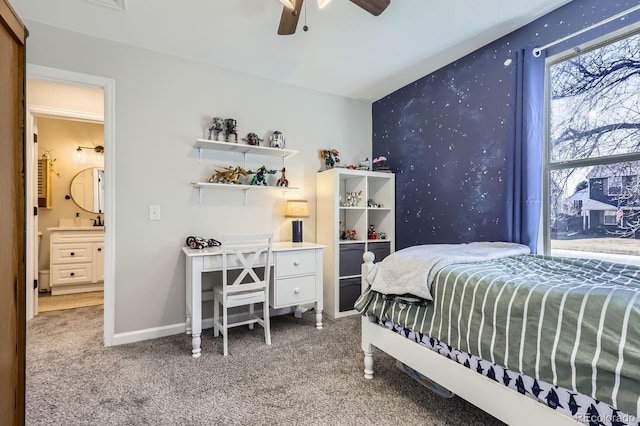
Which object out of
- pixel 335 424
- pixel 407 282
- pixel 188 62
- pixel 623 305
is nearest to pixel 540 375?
pixel 623 305

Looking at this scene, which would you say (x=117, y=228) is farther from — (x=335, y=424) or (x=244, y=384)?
(x=335, y=424)

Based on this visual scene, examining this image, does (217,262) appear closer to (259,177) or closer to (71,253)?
(259,177)

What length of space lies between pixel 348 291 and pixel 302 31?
241 cm

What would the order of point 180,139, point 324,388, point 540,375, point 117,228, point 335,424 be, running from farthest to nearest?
1. point 180,139
2. point 117,228
3. point 324,388
4. point 335,424
5. point 540,375

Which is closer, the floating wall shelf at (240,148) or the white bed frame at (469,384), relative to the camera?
the white bed frame at (469,384)

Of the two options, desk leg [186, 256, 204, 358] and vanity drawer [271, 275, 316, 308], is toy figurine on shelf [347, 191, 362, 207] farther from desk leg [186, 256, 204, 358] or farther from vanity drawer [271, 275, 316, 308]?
desk leg [186, 256, 204, 358]

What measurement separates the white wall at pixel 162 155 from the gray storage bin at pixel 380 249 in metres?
1.05

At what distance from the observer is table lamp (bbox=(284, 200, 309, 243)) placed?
10.2 feet

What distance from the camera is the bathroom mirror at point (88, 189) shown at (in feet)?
14.5

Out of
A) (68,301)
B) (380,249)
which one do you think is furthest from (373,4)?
(68,301)

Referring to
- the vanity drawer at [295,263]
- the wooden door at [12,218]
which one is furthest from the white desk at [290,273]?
the wooden door at [12,218]

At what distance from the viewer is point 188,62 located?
110 inches

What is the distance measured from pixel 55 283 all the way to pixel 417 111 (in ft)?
16.0

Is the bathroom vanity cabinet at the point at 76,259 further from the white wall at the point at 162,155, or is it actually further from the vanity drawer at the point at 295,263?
the vanity drawer at the point at 295,263
